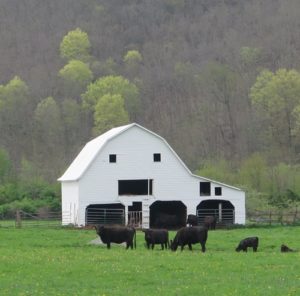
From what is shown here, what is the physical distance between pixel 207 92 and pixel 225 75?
364 cm

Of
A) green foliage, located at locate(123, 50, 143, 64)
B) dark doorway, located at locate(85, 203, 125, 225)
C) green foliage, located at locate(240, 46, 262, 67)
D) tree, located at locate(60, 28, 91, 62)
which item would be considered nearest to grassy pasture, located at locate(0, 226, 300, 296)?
dark doorway, located at locate(85, 203, 125, 225)

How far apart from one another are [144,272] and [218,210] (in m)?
36.4

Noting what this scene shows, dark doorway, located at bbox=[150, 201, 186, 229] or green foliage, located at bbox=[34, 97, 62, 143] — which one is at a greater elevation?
green foliage, located at bbox=[34, 97, 62, 143]

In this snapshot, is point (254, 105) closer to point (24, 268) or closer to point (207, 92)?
point (207, 92)

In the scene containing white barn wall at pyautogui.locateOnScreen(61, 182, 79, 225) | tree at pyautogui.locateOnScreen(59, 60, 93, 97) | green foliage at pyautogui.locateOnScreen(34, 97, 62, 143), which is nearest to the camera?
white barn wall at pyautogui.locateOnScreen(61, 182, 79, 225)

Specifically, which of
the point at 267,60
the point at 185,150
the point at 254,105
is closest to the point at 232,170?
the point at 185,150

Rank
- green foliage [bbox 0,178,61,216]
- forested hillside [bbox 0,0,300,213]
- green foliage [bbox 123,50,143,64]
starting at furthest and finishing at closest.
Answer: green foliage [bbox 123,50,143,64], forested hillside [bbox 0,0,300,213], green foliage [bbox 0,178,61,216]

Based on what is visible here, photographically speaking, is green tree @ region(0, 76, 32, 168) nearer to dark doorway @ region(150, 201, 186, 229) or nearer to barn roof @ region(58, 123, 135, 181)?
barn roof @ region(58, 123, 135, 181)

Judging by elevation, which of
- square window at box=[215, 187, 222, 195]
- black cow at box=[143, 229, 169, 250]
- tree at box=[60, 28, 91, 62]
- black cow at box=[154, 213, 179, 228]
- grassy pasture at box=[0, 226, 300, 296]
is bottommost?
grassy pasture at box=[0, 226, 300, 296]

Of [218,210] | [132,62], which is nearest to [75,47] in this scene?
[132,62]

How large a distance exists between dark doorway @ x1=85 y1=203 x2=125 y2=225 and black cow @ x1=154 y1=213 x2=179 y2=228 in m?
2.19

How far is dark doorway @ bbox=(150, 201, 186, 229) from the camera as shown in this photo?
192ft

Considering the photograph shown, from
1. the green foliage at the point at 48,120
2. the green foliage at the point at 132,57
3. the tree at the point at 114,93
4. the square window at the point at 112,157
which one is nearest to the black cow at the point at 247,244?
the square window at the point at 112,157

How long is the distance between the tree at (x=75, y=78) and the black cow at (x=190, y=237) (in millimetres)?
118754
